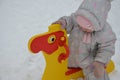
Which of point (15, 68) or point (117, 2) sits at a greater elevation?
point (117, 2)

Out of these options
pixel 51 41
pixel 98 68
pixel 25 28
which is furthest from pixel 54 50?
pixel 25 28

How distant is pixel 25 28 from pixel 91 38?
52 cm

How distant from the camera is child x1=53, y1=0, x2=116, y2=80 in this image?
80cm

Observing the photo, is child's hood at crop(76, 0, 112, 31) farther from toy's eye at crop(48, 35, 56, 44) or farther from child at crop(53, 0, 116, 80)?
toy's eye at crop(48, 35, 56, 44)

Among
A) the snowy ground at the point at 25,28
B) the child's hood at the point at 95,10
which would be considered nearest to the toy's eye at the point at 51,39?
the child's hood at the point at 95,10

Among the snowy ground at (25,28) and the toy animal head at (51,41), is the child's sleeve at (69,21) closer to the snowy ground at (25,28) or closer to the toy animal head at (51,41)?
the toy animal head at (51,41)

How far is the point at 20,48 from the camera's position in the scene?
117cm

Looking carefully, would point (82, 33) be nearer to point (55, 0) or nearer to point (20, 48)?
point (20, 48)

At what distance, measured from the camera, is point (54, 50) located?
88cm

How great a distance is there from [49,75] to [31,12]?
24.7 inches

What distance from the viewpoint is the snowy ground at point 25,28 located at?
106 centimetres

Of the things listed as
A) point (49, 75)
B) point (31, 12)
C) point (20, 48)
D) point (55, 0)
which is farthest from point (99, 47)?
point (55, 0)

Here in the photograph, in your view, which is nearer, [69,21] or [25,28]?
[69,21]

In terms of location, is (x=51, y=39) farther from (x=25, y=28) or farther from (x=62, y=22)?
(x=25, y=28)
